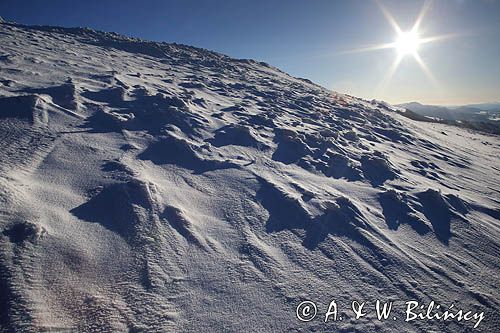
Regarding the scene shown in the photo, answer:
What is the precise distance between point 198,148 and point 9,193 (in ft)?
10.4

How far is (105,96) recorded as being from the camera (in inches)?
301

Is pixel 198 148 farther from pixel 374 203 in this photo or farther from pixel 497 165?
pixel 497 165

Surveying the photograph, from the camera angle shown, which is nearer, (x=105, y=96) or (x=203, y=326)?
(x=203, y=326)

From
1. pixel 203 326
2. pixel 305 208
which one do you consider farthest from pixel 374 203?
pixel 203 326
